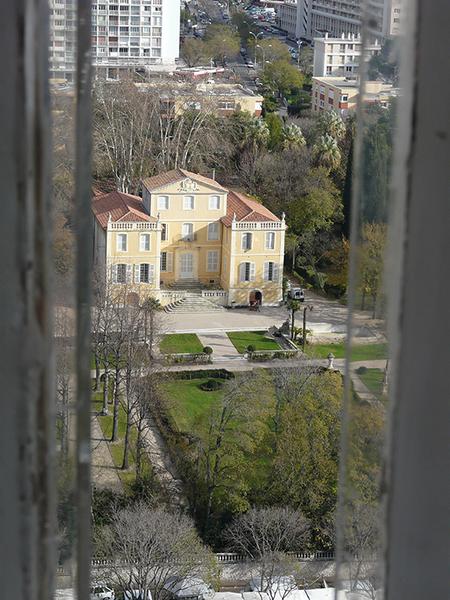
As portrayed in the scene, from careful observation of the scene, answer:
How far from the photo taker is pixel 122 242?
721 centimetres

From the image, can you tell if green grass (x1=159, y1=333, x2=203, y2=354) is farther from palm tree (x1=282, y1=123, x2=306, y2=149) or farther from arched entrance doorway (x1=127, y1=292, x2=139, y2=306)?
palm tree (x1=282, y1=123, x2=306, y2=149)

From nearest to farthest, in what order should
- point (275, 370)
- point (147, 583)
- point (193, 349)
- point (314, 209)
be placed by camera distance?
point (147, 583) < point (275, 370) < point (193, 349) < point (314, 209)

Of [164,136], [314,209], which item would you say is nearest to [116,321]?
[314,209]

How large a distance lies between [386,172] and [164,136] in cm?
979

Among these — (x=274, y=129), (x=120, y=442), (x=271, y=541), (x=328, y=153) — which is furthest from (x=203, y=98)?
(x=271, y=541)

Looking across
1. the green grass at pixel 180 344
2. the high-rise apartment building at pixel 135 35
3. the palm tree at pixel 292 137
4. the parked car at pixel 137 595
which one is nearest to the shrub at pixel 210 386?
the green grass at pixel 180 344

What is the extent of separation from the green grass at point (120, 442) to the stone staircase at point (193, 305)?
199cm

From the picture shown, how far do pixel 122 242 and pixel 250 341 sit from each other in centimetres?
117

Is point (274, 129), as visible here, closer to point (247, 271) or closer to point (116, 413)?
point (247, 271)

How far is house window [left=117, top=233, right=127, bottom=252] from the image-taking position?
7.19m

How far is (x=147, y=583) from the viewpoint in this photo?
3.74 meters
